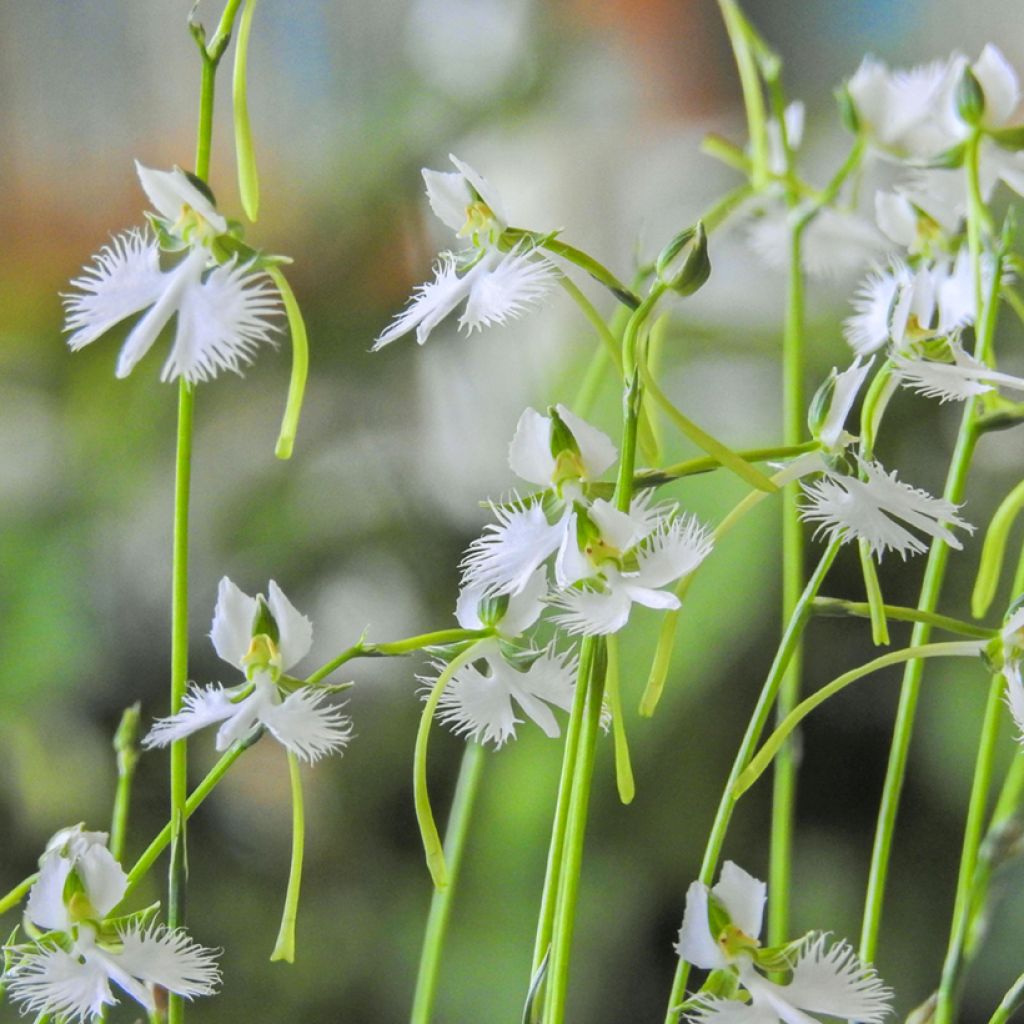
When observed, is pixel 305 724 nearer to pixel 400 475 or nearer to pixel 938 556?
pixel 938 556

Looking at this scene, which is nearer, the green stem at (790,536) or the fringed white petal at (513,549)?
the fringed white petal at (513,549)

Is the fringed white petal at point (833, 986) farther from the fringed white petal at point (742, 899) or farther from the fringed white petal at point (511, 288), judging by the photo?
the fringed white petal at point (511, 288)

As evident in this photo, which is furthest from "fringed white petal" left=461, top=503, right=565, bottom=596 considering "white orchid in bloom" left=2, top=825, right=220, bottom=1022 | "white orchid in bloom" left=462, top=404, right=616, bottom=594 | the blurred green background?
the blurred green background

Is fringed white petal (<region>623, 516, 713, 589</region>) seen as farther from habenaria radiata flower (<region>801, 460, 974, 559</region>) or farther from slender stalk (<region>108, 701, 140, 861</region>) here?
slender stalk (<region>108, 701, 140, 861</region>)

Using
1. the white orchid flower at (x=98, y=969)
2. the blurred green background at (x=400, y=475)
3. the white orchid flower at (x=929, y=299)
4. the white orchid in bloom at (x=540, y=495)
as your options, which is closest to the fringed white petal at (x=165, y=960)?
the white orchid flower at (x=98, y=969)

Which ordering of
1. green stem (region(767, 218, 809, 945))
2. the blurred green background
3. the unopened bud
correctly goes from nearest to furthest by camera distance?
1. the unopened bud
2. green stem (region(767, 218, 809, 945))
3. the blurred green background

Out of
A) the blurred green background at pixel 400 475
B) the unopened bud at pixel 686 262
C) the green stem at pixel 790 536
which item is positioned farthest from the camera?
the blurred green background at pixel 400 475
